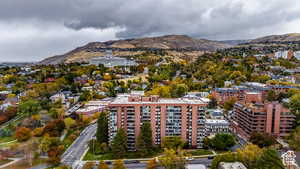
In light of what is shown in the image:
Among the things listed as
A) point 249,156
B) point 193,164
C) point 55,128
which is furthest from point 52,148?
point 249,156

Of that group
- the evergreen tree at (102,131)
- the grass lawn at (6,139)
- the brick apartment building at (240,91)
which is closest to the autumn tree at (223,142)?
the evergreen tree at (102,131)

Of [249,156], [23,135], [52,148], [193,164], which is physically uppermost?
[249,156]

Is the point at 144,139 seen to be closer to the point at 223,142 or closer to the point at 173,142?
the point at 173,142

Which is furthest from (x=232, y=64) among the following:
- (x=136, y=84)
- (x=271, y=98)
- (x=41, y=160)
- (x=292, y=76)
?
(x=41, y=160)

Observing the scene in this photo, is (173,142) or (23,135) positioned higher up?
(173,142)

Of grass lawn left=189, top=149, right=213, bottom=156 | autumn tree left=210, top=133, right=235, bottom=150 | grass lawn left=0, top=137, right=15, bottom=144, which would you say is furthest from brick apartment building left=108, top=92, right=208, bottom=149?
grass lawn left=0, top=137, right=15, bottom=144
